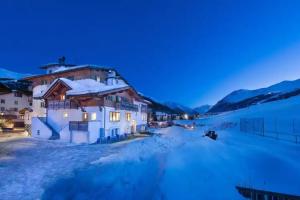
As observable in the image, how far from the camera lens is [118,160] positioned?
17.2 meters

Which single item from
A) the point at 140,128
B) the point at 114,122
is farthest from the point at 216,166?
the point at 140,128

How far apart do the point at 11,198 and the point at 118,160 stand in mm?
8032

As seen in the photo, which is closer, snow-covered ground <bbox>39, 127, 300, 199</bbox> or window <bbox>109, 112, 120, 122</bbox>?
snow-covered ground <bbox>39, 127, 300, 199</bbox>

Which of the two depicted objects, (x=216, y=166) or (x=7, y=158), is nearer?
(x=216, y=166)

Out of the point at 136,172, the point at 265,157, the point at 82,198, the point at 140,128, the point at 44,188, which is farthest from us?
the point at 140,128

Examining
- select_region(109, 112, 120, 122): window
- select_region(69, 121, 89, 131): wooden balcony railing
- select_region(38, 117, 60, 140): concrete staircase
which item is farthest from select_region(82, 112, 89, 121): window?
select_region(38, 117, 60, 140): concrete staircase

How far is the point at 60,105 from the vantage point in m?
35.4

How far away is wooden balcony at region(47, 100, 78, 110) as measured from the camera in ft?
112

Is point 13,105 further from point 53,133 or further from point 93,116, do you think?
point 93,116

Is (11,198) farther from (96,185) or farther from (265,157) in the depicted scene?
(265,157)

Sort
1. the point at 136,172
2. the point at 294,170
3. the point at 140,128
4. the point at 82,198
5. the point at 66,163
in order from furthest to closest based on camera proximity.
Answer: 1. the point at 140,128
2. the point at 66,163
3. the point at 294,170
4. the point at 136,172
5. the point at 82,198

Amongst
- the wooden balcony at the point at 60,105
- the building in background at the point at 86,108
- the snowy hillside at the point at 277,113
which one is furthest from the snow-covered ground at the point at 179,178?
the snowy hillside at the point at 277,113

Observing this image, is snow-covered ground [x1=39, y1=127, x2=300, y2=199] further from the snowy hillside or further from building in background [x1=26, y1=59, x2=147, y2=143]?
the snowy hillside

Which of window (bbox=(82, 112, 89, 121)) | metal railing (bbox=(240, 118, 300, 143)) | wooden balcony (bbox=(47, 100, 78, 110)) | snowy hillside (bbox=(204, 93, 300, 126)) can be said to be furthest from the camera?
snowy hillside (bbox=(204, 93, 300, 126))
